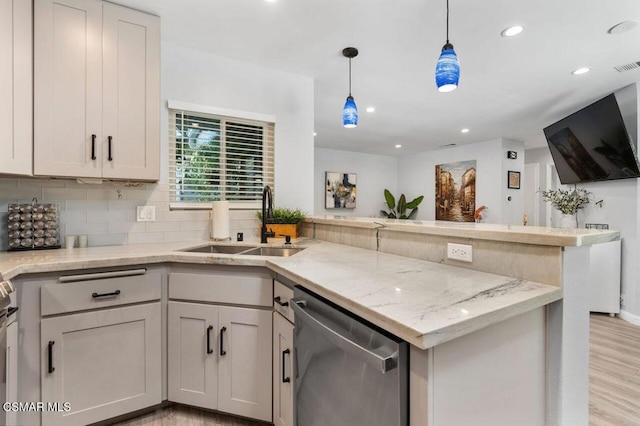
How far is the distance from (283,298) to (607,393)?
2.31m

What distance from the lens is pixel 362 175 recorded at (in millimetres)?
7219

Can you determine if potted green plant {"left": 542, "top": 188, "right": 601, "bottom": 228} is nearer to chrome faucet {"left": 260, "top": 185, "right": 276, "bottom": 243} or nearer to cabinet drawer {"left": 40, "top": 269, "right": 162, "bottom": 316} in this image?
chrome faucet {"left": 260, "top": 185, "right": 276, "bottom": 243}

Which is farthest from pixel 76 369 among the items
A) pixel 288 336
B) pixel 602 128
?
pixel 602 128

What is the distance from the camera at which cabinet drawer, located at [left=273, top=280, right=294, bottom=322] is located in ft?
4.75

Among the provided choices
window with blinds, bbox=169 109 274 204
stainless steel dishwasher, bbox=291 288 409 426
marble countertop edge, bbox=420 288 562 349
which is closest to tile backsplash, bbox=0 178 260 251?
window with blinds, bbox=169 109 274 204

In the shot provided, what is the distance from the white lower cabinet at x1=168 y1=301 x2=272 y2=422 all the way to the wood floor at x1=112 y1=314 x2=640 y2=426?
125mm

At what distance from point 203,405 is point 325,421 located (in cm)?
95

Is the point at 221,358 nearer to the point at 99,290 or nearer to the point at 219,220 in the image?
the point at 99,290

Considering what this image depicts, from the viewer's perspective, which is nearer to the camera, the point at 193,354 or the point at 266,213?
the point at 193,354

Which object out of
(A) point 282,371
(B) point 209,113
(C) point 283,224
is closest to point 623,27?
(C) point 283,224

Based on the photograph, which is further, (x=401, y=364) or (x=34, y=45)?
(x=34, y=45)

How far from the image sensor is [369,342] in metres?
0.88

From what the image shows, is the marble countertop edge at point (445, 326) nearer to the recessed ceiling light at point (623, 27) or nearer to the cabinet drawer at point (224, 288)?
the cabinet drawer at point (224, 288)

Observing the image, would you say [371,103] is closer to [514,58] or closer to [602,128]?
[514,58]
